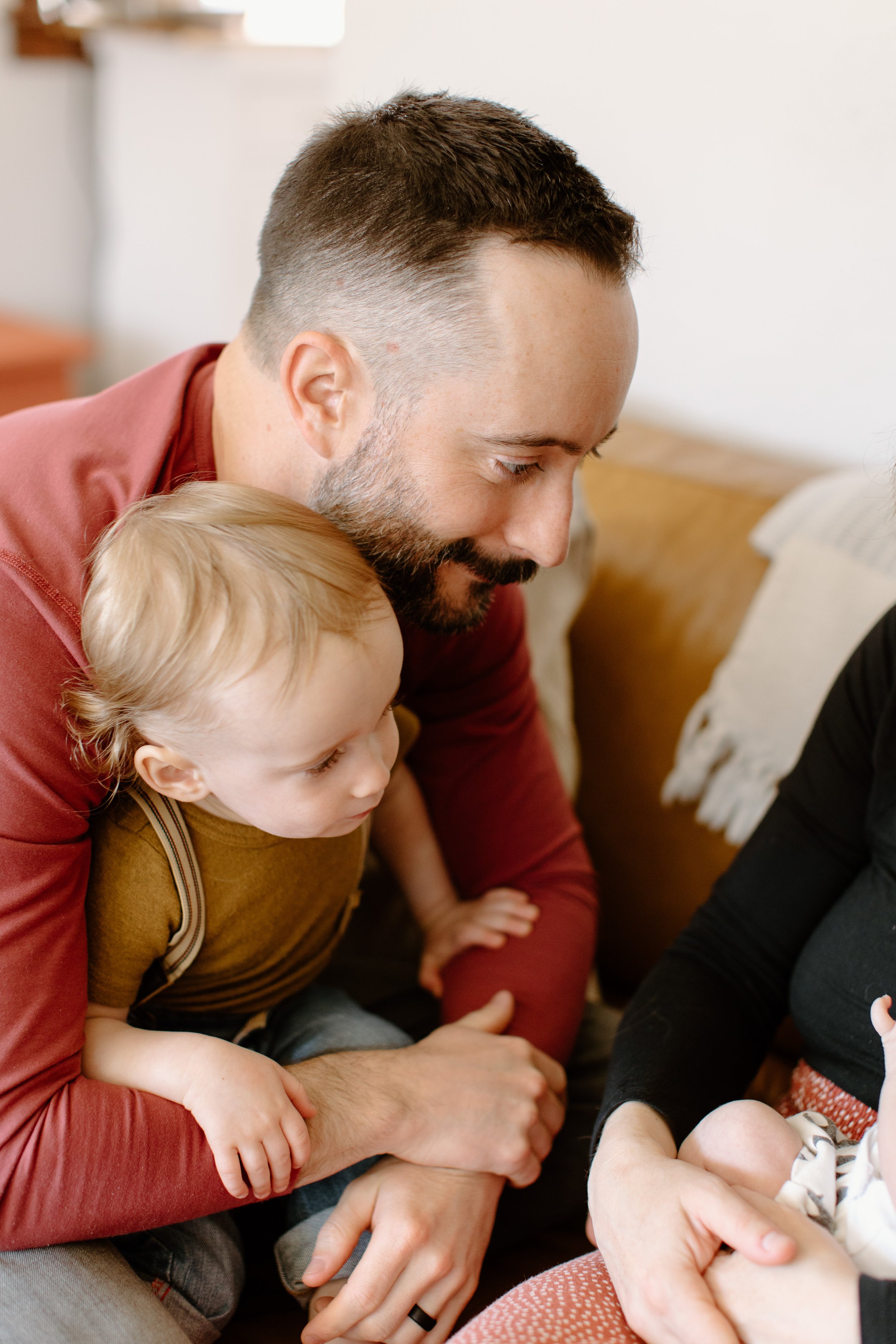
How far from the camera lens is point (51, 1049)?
0.83m

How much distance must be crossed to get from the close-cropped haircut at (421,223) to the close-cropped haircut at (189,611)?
21 cm

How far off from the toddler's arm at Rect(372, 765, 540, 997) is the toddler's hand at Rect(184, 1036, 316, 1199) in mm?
387

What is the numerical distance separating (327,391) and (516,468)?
0.19 metres

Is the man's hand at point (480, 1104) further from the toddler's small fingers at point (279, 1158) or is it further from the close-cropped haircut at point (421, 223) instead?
the close-cropped haircut at point (421, 223)

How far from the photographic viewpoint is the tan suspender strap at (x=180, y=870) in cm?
93

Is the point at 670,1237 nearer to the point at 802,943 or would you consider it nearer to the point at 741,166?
the point at 802,943

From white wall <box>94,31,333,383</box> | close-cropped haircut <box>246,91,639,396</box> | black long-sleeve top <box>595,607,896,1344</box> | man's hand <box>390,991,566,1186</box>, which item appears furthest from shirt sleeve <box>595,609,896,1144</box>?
white wall <box>94,31,333,383</box>

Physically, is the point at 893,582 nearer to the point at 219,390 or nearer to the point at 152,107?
the point at 219,390

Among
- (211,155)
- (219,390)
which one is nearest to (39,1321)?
(219,390)

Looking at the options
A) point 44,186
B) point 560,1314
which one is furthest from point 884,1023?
point 44,186

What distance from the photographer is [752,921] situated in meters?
1.06

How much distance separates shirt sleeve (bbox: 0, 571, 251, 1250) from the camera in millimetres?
812

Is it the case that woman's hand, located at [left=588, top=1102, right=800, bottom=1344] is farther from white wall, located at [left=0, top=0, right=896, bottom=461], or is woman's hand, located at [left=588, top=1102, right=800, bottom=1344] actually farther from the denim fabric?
white wall, located at [left=0, top=0, right=896, bottom=461]

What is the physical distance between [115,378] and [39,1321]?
2555 millimetres
